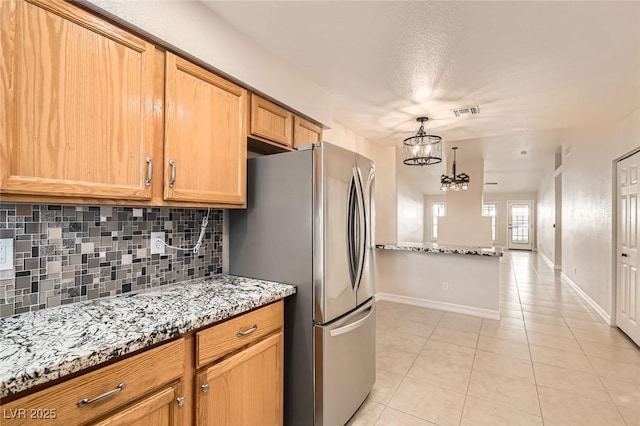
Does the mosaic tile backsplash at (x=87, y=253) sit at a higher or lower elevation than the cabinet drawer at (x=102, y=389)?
higher

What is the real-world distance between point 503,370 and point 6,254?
11.2 ft

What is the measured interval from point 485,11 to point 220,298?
213 cm

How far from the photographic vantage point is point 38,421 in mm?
811

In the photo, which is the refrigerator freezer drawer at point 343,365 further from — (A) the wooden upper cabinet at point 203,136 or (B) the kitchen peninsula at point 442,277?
(B) the kitchen peninsula at point 442,277

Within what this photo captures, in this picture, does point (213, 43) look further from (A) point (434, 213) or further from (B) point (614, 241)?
(A) point (434, 213)

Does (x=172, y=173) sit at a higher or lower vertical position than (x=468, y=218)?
higher

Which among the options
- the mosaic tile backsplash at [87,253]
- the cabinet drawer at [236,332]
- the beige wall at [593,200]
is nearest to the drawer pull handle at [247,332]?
the cabinet drawer at [236,332]

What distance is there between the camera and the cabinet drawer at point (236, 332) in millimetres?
1281

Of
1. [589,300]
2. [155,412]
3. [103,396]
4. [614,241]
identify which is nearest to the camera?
[103,396]

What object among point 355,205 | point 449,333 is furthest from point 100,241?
point 449,333

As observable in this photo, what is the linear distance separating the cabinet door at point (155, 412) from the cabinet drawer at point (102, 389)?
30mm

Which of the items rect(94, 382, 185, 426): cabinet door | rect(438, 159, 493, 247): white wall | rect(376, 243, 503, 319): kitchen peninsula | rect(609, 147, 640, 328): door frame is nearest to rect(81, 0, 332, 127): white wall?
rect(94, 382, 185, 426): cabinet door

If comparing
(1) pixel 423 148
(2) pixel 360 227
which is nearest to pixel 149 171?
(2) pixel 360 227

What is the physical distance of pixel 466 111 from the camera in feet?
10.3
